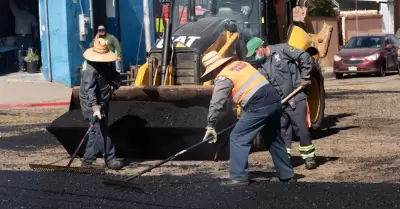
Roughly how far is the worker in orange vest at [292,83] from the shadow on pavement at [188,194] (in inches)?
50.6

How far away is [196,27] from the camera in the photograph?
1205cm

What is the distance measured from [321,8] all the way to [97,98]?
26485mm

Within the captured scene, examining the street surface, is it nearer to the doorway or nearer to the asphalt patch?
the asphalt patch

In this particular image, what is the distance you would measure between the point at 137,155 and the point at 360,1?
32204mm

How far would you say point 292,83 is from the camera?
1028 centimetres

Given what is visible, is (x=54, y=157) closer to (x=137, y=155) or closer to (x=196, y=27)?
(x=137, y=155)

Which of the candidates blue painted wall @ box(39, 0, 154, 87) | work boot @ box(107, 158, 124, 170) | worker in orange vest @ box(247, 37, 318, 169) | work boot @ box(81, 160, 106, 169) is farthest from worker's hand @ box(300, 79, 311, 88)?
blue painted wall @ box(39, 0, 154, 87)

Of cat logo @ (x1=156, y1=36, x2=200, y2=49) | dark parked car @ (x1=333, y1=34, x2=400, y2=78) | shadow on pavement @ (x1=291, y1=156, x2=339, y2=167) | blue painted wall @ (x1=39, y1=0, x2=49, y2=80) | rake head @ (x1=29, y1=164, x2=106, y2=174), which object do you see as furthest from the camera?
dark parked car @ (x1=333, y1=34, x2=400, y2=78)

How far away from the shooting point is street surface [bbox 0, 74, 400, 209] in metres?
8.12

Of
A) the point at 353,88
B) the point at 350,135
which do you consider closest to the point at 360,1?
the point at 353,88

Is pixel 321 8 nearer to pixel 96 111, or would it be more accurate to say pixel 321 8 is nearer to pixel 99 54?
pixel 99 54

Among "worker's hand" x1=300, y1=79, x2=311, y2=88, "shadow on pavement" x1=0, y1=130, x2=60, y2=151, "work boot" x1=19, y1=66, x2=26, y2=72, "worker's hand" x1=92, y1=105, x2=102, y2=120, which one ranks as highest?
"worker's hand" x1=300, y1=79, x2=311, y2=88

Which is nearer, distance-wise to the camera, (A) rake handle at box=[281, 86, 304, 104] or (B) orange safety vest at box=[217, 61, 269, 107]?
(B) orange safety vest at box=[217, 61, 269, 107]

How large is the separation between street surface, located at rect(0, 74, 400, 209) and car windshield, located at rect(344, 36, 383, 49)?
43.6ft
